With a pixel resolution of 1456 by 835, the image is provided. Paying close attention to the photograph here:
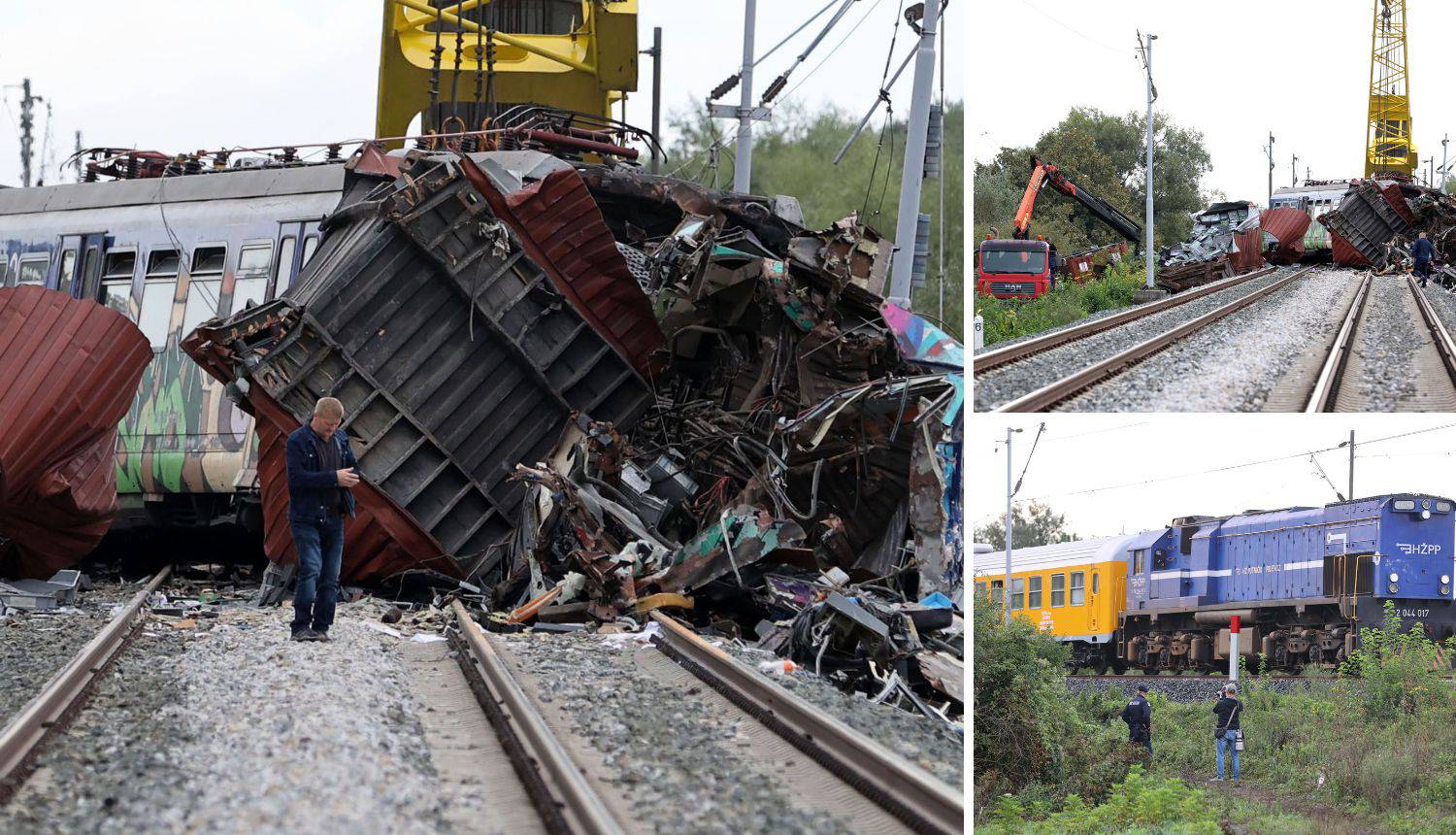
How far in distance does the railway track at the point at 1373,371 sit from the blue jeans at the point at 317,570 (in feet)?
20.5

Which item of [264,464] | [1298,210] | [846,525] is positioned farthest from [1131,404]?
[1298,210]

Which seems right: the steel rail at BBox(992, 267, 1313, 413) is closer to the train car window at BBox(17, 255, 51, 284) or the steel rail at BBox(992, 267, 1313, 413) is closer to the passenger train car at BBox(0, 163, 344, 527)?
the passenger train car at BBox(0, 163, 344, 527)

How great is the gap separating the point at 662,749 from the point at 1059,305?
39.2 ft

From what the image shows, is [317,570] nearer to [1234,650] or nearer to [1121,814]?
[1121,814]

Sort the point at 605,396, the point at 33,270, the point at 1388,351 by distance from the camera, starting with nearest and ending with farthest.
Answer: the point at 1388,351, the point at 605,396, the point at 33,270

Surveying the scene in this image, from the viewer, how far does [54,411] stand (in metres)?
12.6

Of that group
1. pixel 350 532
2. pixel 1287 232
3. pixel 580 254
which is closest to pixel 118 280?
pixel 580 254

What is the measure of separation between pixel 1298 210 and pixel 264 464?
69.5ft

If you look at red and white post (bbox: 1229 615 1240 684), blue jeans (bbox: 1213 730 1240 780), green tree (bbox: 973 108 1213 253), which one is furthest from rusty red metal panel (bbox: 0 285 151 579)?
green tree (bbox: 973 108 1213 253)

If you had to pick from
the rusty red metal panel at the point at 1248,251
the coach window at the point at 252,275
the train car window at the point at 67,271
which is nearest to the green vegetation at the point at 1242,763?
the coach window at the point at 252,275

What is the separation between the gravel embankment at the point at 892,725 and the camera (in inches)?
233

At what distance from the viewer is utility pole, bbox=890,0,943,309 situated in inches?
639

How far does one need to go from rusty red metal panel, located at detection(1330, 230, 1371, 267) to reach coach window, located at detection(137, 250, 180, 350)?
1898cm

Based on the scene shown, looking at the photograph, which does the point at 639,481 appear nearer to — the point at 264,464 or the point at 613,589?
the point at 613,589
